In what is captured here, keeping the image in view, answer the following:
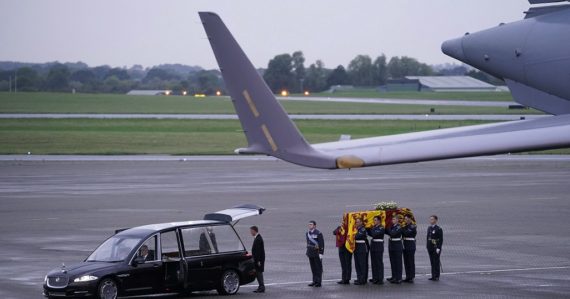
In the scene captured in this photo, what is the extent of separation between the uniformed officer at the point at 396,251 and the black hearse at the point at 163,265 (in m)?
3.33

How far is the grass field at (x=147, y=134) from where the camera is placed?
7275cm

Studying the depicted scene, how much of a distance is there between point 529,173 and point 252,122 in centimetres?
4145

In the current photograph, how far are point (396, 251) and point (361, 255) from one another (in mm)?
804

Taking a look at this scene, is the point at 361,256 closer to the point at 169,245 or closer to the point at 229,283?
the point at 229,283

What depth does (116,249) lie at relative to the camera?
2247cm

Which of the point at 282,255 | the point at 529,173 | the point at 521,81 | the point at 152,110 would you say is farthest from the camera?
the point at 152,110

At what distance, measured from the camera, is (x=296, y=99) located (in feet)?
496

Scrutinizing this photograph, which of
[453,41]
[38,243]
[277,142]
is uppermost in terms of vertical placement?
[453,41]

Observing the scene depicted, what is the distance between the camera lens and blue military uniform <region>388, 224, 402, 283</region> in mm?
24141

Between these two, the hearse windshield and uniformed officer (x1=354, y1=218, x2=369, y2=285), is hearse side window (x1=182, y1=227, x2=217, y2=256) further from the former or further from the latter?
uniformed officer (x1=354, y1=218, x2=369, y2=285)

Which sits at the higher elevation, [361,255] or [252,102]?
[252,102]

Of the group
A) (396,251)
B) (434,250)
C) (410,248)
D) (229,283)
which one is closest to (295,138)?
(229,283)

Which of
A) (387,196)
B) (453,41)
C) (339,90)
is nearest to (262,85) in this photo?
(453,41)

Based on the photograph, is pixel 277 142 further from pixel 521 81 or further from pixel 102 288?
pixel 102 288
